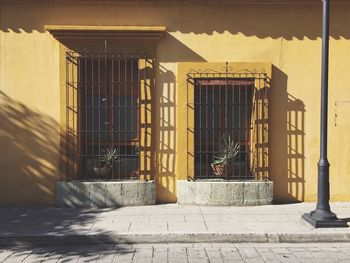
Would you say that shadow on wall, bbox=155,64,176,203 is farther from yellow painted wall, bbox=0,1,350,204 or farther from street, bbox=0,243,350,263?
street, bbox=0,243,350,263

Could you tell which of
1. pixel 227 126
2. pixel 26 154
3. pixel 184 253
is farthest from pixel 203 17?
pixel 184 253

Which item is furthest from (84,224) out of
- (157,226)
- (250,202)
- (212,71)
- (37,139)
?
(212,71)

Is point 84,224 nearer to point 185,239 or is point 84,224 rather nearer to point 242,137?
point 185,239

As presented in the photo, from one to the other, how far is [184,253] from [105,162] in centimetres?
342

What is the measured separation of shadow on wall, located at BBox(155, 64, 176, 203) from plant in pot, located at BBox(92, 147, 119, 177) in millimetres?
878

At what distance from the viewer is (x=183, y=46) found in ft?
30.5

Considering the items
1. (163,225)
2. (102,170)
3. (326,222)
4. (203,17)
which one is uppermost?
(203,17)

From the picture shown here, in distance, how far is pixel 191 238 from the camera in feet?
22.9

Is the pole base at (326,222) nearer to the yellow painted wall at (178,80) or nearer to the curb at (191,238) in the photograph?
the curb at (191,238)

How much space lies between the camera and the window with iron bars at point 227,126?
9281 mm

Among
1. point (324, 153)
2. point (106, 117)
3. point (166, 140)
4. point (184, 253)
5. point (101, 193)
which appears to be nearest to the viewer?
point (184, 253)

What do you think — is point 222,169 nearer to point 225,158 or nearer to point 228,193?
point 225,158

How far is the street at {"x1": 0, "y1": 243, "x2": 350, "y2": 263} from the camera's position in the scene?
6.20 meters

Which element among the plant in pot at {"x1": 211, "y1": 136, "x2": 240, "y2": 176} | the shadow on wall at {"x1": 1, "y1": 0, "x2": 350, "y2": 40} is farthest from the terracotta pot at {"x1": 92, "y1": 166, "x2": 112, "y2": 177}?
the shadow on wall at {"x1": 1, "y1": 0, "x2": 350, "y2": 40}
